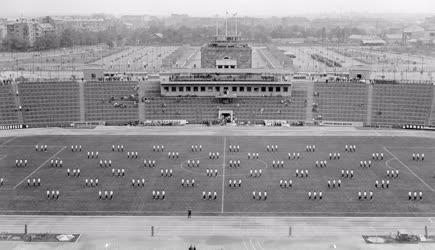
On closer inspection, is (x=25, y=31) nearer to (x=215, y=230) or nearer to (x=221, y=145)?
(x=221, y=145)

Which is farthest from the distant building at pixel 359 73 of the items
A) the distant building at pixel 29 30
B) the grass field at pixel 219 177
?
the distant building at pixel 29 30

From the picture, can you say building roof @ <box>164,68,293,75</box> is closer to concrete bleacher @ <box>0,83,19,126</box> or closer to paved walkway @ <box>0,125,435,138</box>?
paved walkway @ <box>0,125,435,138</box>

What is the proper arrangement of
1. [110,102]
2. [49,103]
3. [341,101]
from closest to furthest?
[49,103] < [341,101] < [110,102]

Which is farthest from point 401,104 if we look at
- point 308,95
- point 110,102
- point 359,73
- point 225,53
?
point 110,102

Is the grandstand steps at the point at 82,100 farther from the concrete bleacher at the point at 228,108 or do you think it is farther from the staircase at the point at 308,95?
the staircase at the point at 308,95

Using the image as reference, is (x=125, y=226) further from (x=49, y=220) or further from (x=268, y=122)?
(x=268, y=122)
